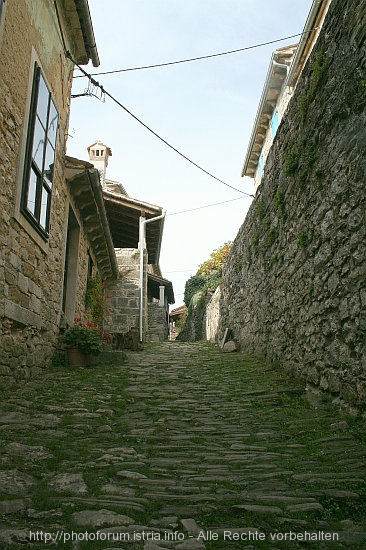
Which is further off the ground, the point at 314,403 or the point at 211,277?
the point at 211,277

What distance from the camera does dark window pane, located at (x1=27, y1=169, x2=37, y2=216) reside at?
5484 mm

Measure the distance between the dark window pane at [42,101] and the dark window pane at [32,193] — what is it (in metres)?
0.85

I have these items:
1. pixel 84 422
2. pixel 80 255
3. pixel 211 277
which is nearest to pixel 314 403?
pixel 84 422

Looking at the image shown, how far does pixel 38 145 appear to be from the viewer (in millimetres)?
5801

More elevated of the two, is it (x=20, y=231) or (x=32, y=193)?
(x=32, y=193)

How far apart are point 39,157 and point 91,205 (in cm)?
316

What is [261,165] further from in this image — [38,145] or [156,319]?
[38,145]

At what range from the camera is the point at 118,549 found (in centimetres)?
192

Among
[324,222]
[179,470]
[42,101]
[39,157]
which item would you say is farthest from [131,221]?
[179,470]

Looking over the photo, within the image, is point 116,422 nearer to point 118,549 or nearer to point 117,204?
point 118,549

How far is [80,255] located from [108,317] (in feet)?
17.0

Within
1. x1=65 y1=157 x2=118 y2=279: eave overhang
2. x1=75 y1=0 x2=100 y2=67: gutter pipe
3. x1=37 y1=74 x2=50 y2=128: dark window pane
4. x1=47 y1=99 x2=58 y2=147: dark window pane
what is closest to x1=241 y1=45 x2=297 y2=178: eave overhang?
x1=75 y1=0 x2=100 y2=67: gutter pipe

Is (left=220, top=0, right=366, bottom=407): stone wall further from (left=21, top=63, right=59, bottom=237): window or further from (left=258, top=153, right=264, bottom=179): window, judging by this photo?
(left=258, top=153, right=264, bottom=179): window

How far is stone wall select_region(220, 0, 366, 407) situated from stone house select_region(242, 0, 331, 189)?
13.6 ft
